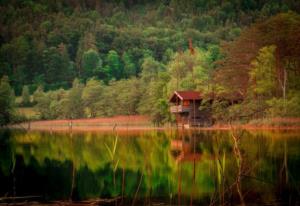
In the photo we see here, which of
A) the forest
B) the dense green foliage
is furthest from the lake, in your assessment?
the dense green foliage

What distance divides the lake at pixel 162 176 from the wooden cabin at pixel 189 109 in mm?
35261

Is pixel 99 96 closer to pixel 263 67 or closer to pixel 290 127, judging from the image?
pixel 263 67

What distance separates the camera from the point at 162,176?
24922 millimetres

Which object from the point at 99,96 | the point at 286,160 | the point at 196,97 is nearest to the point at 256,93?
the point at 196,97

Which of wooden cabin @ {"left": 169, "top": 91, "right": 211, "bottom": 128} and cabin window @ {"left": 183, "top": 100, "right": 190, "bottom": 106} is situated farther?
cabin window @ {"left": 183, "top": 100, "right": 190, "bottom": 106}

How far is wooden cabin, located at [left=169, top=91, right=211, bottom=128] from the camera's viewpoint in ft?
244

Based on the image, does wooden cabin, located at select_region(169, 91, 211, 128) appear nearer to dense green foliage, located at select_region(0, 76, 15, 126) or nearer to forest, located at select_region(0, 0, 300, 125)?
forest, located at select_region(0, 0, 300, 125)

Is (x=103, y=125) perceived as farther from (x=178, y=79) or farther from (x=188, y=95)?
(x=188, y=95)

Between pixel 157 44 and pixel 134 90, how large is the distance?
10077 centimetres

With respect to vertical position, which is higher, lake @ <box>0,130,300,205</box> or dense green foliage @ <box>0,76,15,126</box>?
dense green foliage @ <box>0,76,15,126</box>

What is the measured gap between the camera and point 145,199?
Result: 18781 mm

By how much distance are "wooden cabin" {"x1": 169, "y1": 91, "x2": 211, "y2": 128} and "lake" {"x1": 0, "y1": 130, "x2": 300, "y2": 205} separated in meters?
35.3

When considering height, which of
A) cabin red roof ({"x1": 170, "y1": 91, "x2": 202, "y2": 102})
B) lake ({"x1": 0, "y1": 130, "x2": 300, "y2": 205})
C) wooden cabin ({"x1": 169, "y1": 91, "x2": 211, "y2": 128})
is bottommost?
lake ({"x1": 0, "y1": 130, "x2": 300, "y2": 205})

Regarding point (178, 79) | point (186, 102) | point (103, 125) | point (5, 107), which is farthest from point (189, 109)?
point (5, 107)
